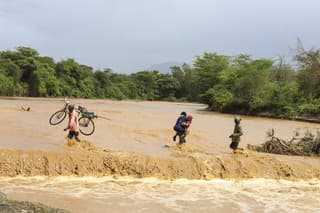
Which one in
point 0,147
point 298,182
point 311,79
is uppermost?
point 311,79

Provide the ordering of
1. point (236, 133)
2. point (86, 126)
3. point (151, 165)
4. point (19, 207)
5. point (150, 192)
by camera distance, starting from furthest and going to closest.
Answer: point (86, 126), point (236, 133), point (151, 165), point (150, 192), point (19, 207)

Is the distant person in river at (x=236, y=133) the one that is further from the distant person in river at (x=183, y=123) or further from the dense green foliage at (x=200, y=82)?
the dense green foliage at (x=200, y=82)

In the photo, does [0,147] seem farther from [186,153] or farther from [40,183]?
[186,153]

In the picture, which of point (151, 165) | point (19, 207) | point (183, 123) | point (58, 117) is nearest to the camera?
point (19, 207)

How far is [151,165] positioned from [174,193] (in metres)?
1.55

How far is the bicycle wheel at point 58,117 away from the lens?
14930mm

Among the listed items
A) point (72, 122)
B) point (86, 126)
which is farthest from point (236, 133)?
point (86, 126)

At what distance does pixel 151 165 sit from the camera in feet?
34.7

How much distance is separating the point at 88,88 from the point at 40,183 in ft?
212

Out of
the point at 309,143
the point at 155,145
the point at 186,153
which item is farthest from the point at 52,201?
the point at 309,143

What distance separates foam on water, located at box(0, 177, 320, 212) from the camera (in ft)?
27.6

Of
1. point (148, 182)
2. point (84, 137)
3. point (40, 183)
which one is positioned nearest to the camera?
point (40, 183)

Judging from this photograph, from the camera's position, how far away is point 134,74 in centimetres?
9500

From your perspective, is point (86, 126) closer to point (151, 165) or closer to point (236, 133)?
point (151, 165)
